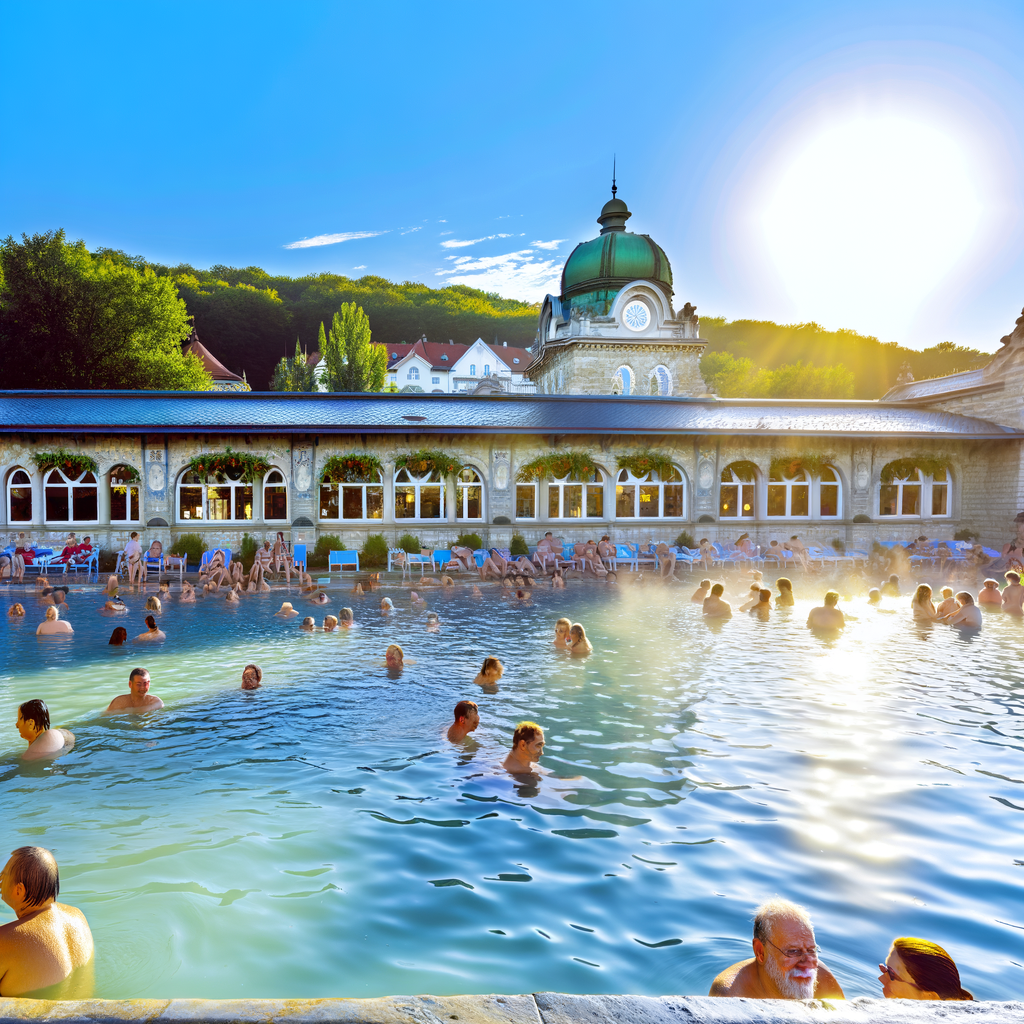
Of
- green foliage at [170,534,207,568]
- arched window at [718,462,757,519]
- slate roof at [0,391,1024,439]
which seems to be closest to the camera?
slate roof at [0,391,1024,439]

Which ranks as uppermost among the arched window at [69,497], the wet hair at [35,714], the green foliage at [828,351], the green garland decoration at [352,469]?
the green foliage at [828,351]

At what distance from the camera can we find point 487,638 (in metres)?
12.6

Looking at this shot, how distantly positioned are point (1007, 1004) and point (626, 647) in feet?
30.7

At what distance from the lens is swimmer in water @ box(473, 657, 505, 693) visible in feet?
30.9

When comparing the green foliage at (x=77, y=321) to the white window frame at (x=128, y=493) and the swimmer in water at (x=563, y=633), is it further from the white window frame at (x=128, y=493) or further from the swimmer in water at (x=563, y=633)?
the swimmer in water at (x=563, y=633)

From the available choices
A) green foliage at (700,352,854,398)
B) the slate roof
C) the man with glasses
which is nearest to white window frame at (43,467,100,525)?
the slate roof

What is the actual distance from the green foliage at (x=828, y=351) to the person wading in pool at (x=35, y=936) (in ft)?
297

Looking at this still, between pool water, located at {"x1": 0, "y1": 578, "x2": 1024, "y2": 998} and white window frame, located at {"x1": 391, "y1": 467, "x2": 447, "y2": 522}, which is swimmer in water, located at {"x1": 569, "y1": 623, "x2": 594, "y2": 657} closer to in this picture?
pool water, located at {"x1": 0, "y1": 578, "x2": 1024, "y2": 998}

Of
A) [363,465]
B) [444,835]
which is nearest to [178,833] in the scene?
[444,835]

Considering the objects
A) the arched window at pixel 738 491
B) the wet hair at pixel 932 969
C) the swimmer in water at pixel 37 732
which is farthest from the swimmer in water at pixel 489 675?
the arched window at pixel 738 491

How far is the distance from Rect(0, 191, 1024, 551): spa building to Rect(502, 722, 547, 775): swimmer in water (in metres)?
15.6

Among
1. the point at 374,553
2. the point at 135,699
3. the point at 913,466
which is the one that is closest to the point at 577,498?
the point at 374,553

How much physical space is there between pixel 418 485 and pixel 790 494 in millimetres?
13176

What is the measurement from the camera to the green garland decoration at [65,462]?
20.8 metres
